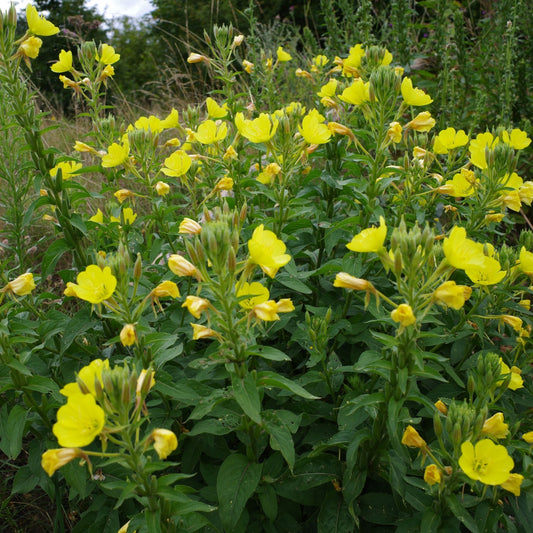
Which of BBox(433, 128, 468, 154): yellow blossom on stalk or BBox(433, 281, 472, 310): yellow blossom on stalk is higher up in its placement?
BBox(433, 128, 468, 154): yellow blossom on stalk

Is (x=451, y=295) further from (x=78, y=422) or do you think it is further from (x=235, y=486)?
(x=78, y=422)

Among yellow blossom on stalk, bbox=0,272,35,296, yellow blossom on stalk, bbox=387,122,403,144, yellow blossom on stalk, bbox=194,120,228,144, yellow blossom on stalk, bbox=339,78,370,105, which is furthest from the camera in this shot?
yellow blossom on stalk, bbox=194,120,228,144

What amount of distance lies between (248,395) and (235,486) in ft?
1.42

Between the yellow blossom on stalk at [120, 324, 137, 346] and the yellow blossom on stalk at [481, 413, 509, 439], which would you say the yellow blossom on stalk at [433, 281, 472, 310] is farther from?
the yellow blossom on stalk at [120, 324, 137, 346]

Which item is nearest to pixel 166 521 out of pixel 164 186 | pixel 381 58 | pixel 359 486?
pixel 359 486

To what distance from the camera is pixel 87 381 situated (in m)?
1.32

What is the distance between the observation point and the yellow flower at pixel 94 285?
5.18 feet

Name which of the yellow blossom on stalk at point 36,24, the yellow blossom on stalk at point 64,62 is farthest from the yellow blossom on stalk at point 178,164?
the yellow blossom on stalk at point 64,62

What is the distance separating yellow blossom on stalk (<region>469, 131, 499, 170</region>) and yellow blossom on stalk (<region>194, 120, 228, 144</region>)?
132 centimetres

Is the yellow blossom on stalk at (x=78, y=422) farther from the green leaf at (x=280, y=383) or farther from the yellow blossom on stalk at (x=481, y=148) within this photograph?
the yellow blossom on stalk at (x=481, y=148)

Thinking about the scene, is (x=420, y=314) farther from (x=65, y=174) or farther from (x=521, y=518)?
(x=65, y=174)

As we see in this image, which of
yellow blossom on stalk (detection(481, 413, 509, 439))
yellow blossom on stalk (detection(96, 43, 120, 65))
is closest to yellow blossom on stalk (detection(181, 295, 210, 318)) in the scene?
yellow blossom on stalk (detection(481, 413, 509, 439))

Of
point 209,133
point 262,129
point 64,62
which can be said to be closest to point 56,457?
point 262,129

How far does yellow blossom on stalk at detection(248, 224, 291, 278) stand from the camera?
150 centimetres
